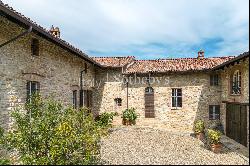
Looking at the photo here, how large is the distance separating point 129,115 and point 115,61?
15.4 feet

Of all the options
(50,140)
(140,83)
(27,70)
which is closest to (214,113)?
(140,83)

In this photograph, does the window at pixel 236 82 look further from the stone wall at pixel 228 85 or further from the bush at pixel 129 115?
the bush at pixel 129 115

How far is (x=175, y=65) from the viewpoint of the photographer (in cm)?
1964

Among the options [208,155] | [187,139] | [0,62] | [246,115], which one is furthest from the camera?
[187,139]

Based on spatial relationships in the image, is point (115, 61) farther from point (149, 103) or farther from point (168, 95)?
point (168, 95)

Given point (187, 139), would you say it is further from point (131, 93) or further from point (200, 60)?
point (200, 60)

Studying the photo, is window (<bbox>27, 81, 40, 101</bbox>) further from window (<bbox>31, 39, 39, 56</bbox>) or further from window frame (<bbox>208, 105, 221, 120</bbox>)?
window frame (<bbox>208, 105, 221, 120</bbox>)

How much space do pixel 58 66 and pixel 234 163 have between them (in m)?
8.62

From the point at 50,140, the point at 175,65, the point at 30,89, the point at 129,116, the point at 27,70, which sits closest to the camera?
the point at 50,140

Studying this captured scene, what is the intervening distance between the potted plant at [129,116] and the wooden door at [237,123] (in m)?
6.55

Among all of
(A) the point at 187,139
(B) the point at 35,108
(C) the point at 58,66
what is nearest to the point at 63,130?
(B) the point at 35,108

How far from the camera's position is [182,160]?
391 inches

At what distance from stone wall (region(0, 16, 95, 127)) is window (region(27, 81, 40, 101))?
173mm

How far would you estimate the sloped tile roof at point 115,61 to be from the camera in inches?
785
